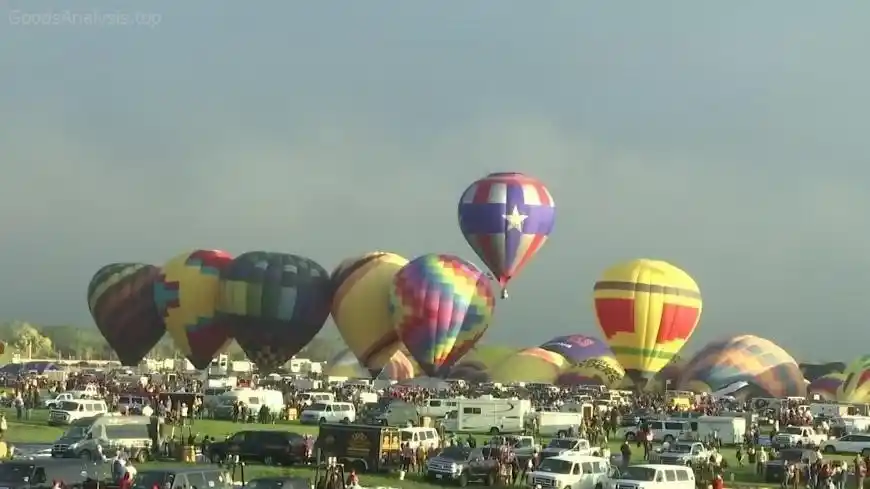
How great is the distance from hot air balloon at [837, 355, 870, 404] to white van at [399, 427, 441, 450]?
51.6m

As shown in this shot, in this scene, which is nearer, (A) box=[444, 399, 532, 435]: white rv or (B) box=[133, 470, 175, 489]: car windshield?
(B) box=[133, 470, 175, 489]: car windshield

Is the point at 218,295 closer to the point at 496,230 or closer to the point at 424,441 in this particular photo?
the point at 496,230

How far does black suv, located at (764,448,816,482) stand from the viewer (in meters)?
33.9

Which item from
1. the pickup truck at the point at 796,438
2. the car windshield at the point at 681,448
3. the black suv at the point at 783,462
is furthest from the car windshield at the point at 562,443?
the pickup truck at the point at 796,438

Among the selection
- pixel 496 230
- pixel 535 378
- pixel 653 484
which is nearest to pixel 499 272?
pixel 496 230

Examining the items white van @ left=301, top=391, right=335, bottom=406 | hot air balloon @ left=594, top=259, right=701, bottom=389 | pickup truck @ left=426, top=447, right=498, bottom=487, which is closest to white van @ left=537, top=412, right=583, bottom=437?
white van @ left=301, top=391, right=335, bottom=406

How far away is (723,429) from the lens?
44906 millimetres

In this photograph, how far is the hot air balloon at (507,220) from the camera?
6594 centimetres

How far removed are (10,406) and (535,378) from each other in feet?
170

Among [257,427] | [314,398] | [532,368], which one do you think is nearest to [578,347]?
[532,368]

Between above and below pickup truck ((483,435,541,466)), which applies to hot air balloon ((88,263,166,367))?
above

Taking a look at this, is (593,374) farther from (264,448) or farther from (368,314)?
(264,448)

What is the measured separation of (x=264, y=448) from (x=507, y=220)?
34.9 metres

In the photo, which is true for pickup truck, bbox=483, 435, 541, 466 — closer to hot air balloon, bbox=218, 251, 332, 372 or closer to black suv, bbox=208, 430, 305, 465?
black suv, bbox=208, 430, 305, 465
